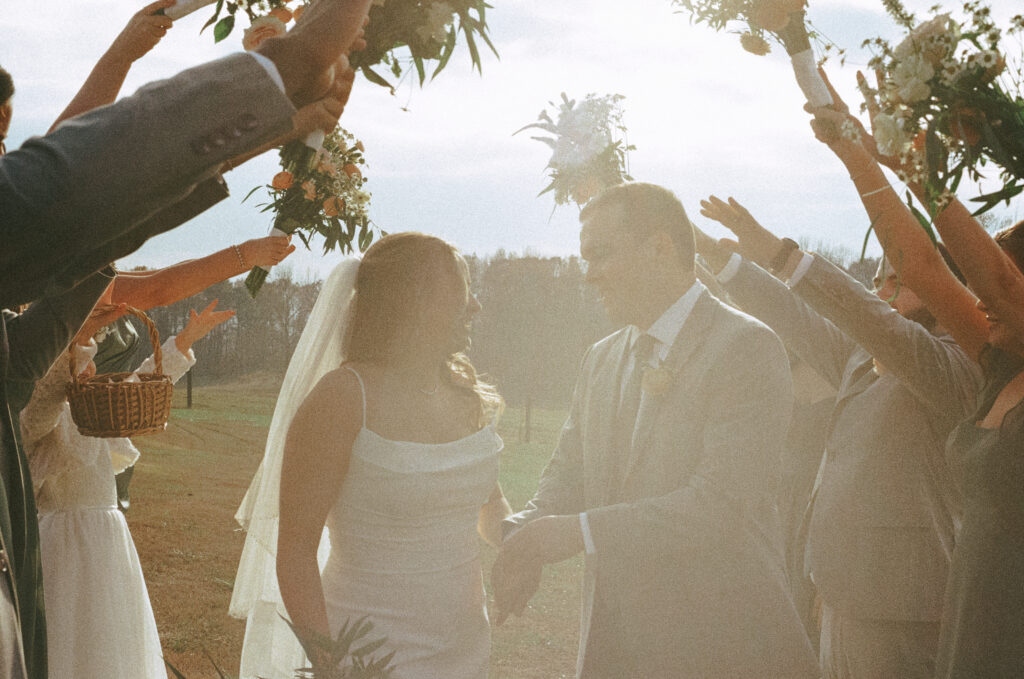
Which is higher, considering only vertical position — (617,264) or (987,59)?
(987,59)

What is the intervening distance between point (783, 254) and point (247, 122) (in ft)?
8.61

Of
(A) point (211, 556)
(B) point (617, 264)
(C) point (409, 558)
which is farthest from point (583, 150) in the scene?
(A) point (211, 556)

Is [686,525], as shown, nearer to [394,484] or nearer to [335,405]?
[394,484]

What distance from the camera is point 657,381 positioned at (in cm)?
310

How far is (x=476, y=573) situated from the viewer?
10.1 feet

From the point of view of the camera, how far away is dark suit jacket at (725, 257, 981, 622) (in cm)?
312

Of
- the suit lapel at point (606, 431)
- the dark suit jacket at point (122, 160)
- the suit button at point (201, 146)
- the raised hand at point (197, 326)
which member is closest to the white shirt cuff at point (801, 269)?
the suit lapel at point (606, 431)

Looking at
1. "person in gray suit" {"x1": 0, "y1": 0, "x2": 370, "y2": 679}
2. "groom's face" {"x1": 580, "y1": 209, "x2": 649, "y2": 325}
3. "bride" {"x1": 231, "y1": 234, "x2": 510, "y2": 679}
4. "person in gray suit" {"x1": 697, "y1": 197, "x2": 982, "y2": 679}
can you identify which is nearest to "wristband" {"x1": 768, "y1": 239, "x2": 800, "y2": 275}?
"person in gray suit" {"x1": 697, "y1": 197, "x2": 982, "y2": 679}

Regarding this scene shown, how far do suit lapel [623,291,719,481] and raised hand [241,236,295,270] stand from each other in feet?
6.36

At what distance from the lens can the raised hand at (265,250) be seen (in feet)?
12.3

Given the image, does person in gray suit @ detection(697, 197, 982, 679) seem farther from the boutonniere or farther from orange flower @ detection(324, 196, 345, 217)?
orange flower @ detection(324, 196, 345, 217)

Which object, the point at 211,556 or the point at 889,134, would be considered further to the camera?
the point at 211,556

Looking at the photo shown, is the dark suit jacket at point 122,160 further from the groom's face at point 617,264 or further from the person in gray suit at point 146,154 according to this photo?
the groom's face at point 617,264

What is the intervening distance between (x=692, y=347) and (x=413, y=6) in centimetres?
179
